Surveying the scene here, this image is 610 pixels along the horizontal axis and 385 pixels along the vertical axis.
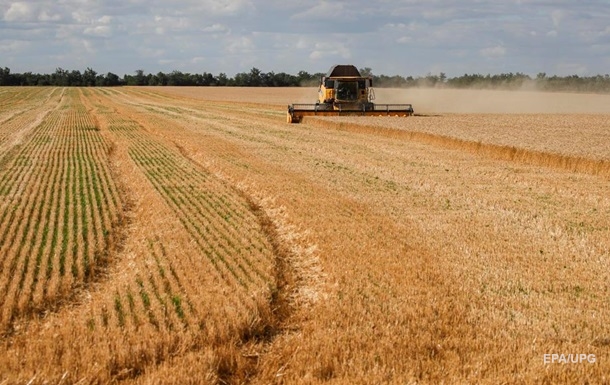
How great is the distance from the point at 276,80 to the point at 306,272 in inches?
5142

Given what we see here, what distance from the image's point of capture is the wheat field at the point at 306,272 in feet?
19.1

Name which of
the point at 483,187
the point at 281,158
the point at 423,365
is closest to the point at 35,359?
the point at 423,365

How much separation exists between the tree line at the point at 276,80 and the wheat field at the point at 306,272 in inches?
3097

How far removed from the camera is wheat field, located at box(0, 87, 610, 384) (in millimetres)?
5816

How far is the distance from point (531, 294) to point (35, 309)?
5.84 meters

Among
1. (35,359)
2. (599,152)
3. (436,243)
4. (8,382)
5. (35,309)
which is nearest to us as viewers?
(8,382)

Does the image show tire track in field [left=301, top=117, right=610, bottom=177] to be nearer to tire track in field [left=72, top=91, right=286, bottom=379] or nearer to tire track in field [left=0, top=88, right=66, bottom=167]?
tire track in field [left=72, top=91, right=286, bottom=379]

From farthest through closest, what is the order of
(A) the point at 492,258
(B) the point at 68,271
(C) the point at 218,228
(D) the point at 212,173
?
(D) the point at 212,173
(C) the point at 218,228
(A) the point at 492,258
(B) the point at 68,271

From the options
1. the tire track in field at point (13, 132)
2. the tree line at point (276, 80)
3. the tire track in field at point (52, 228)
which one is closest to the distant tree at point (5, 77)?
the tree line at point (276, 80)

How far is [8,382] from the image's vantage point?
531 centimetres

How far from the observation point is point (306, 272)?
8.80 metres

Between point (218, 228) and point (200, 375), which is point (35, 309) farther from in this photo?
point (218, 228)
